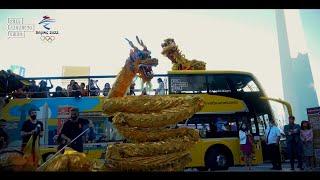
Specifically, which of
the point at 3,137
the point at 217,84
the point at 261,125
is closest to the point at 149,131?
the point at 3,137

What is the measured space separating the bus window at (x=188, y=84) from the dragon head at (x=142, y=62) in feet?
12.8

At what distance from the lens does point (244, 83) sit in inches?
336

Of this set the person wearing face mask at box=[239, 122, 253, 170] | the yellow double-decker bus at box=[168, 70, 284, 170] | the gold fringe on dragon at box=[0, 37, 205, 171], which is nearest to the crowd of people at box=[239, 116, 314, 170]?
the person wearing face mask at box=[239, 122, 253, 170]

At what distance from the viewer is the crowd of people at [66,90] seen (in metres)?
7.62

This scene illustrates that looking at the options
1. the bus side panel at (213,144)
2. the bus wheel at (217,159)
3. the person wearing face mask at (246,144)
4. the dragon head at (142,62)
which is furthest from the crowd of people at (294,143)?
the dragon head at (142,62)

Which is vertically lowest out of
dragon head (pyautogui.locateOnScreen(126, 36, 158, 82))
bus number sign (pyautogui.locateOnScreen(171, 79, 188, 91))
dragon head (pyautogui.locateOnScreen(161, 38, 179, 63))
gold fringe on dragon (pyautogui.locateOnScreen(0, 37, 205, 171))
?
gold fringe on dragon (pyautogui.locateOnScreen(0, 37, 205, 171))

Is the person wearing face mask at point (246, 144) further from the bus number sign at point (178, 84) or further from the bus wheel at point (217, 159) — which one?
the bus number sign at point (178, 84)

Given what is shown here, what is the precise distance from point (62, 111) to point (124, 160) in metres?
4.51

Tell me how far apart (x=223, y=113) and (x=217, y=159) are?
1202 millimetres

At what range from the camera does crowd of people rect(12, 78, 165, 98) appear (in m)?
7.62

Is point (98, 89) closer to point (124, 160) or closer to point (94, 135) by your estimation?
point (94, 135)

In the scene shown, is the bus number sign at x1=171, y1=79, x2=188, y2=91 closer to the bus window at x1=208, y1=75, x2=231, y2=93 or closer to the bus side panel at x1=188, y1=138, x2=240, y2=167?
the bus window at x1=208, y1=75, x2=231, y2=93

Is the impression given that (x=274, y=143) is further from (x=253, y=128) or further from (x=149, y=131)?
(x=149, y=131)
